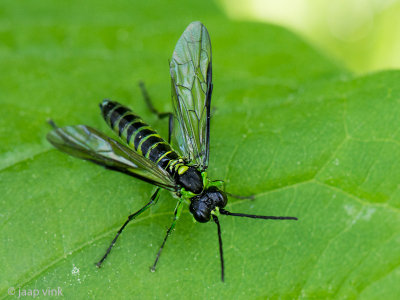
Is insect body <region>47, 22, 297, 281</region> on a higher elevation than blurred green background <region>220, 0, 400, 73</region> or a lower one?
lower

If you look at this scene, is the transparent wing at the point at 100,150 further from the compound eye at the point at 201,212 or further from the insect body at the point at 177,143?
the compound eye at the point at 201,212

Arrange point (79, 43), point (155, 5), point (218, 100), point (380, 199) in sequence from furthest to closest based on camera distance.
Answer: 1. point (155, 5)
2. point (79, 43)
3. point (218, 100)
4. point (380, 199)

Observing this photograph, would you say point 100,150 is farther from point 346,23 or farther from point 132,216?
point 346,23

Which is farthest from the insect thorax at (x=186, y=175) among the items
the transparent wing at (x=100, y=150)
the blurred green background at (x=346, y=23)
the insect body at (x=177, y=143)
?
the blurred green background at (x=346, y=23)

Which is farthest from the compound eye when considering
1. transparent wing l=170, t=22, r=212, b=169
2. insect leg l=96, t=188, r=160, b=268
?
transparent wing l=170, t=22, r=212, b=169

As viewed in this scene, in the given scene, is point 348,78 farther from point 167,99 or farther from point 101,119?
point 101,119

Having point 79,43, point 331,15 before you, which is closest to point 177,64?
point 79,43

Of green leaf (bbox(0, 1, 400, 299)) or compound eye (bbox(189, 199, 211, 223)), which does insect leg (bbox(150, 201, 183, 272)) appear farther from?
compound eye (bbox(189, 199, 211, 223))
